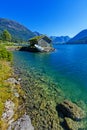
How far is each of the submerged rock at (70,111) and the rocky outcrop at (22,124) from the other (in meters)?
3.19

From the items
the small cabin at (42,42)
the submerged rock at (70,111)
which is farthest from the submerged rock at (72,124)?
the small cabin at (42,42)

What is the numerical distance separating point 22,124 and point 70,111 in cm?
428

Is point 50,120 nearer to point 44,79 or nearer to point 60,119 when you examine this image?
point 60,119

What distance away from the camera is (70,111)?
12391mm

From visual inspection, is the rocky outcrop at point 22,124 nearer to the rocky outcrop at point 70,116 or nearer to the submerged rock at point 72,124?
the rocky outcrop at point 70,116

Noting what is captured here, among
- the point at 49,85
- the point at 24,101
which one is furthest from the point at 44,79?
the point at 24,101

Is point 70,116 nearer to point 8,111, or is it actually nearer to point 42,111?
point 42,111

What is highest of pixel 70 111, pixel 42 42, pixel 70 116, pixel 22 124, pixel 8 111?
pixel 42 42

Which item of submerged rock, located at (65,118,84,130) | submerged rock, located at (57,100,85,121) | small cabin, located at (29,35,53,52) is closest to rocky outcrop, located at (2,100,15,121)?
submerged rock, located at (57,100,85,121)

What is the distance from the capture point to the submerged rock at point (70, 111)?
11958 millimetres

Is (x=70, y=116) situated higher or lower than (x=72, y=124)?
higher

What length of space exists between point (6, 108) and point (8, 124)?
64.7 inches

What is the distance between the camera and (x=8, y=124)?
10203 mm

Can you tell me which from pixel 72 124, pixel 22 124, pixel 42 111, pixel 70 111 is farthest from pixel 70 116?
pixel 22 124
